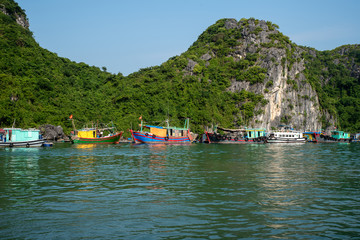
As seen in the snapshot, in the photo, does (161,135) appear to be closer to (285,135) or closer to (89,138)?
(89,138)

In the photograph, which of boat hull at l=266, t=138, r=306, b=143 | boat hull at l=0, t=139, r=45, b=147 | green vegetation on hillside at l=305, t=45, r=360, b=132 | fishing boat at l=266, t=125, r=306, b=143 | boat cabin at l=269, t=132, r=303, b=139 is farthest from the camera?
green vegetation on hillside at l=305, t=45, r=360, b=132

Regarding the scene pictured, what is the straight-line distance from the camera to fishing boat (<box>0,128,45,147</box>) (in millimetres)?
52594

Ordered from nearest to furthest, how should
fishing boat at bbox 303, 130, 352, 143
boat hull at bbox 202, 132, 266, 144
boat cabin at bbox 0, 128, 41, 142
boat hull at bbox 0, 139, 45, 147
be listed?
boat hull at bbox 0, 139, 45, 147 < boat cabin at bbox 0, 128, 41, 142 < boat hull at bbox 202, 132, 266, 144 < fishing boat at bbox 303, 130, 352, 143

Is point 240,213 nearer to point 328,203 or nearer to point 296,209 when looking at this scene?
point 296,209

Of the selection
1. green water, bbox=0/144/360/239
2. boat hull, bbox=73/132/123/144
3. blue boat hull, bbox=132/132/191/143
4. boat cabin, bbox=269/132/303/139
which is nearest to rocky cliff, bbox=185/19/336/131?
boat cabin, bbox=269/132/303/139

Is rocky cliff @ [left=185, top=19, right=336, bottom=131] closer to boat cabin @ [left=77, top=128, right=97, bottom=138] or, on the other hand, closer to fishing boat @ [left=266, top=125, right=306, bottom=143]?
fishing boat @ [left=266, top=125, right=306, bottom=143]

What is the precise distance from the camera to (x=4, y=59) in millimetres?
94750

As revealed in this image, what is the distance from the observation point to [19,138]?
5403 centimetres

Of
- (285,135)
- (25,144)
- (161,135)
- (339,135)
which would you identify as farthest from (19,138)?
(339,135)

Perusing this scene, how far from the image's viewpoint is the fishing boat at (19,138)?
5259 centimetres

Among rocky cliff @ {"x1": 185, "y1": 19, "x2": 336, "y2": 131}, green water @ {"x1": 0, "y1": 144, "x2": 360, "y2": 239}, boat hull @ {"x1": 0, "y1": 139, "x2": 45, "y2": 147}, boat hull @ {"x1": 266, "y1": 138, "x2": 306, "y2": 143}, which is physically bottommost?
green water @ {"x1": 0, "y1": 144, "x2": 360, "y2": 239}

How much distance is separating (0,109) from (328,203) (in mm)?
74653

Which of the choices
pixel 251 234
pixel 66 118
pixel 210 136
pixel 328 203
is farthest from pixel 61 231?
pixel 66 118

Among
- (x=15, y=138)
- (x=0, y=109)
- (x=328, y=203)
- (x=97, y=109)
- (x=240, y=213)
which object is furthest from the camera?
(x=97, y=109)
